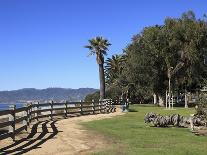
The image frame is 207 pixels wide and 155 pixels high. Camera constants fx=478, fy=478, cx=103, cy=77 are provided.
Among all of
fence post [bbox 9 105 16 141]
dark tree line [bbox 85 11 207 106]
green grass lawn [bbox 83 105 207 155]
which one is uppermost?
dark tree line [bbox 85 11 207 106]

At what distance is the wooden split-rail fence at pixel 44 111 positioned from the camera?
19.5 meters

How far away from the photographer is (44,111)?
102 feet

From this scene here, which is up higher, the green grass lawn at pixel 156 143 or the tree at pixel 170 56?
the tree at pixel 170 56

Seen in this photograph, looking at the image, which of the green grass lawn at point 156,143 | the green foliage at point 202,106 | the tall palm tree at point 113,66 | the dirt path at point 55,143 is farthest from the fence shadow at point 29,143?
the tall palm tree at point 113,66

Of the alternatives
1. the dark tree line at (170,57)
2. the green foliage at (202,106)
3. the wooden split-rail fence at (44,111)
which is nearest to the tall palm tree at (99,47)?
the dark tree line at (170,57)

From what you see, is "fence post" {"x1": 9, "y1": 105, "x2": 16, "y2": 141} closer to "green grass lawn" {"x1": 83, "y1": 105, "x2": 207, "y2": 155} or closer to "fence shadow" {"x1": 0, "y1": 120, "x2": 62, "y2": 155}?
"fence shadow" {"x1": 0, "y1": 120, "x2": 62, "y2": 155}

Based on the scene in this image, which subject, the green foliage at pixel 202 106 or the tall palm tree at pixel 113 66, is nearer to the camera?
the green foliage at pixel 202 106

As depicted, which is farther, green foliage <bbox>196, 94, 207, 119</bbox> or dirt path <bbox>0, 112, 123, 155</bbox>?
green foliage <bbox>196, 94, 207, 119</bbox>

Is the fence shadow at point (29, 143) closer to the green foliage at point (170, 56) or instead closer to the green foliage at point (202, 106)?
the green foliage at point (202, 106)

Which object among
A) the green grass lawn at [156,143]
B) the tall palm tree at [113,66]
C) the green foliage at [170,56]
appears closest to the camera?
the green grass lawn at [156,143]

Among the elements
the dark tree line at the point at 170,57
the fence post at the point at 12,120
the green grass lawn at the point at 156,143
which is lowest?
the green grass lawn at the point at 156,143

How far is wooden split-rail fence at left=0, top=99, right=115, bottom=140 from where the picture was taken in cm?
1948

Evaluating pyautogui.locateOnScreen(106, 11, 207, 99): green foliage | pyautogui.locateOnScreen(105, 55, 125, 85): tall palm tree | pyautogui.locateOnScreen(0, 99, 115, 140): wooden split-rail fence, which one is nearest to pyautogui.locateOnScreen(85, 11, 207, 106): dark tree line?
pyautogui.locateOnScreen(106, 11, 207, 99): green foliage

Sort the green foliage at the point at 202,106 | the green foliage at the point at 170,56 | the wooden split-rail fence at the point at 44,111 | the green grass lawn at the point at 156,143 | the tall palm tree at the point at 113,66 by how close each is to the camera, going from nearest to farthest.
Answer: the green grass lawn at the point at 156,143 < the wooden split-rail fence at the point at 44,111 < the green foliage at the point at 202,106 < the green foliage at the point at 170,56 < the tall palm tree at the point at 113,66
